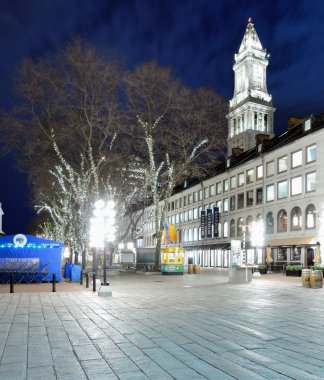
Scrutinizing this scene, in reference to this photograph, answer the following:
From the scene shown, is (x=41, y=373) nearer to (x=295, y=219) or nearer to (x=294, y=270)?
(x=294, y=270)

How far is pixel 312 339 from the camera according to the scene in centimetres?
883

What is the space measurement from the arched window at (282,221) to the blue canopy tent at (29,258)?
2688cm

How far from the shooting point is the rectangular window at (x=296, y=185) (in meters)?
44.8

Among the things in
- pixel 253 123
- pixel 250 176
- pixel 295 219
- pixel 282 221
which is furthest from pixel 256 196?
pixel 253 123

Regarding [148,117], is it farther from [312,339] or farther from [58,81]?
[312,339]

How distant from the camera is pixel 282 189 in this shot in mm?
48188

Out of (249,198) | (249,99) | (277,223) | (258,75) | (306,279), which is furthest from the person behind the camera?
(258,75)

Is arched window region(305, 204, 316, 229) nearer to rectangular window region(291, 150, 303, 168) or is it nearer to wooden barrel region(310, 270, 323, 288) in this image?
rectangular window region(291, 150, 303, 168)

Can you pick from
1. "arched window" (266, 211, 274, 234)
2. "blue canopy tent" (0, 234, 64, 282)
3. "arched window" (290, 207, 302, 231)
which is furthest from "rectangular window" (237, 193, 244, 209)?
"blue canopy tent" (0, 234, 64, 282)

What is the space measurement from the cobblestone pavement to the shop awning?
27937 millimetres

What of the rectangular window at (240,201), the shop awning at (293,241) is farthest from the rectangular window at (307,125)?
the rectangular window at (240,201)

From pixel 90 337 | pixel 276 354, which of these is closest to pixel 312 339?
pixel 276 354

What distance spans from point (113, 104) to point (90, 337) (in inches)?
1002

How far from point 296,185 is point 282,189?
2746 millimetres
